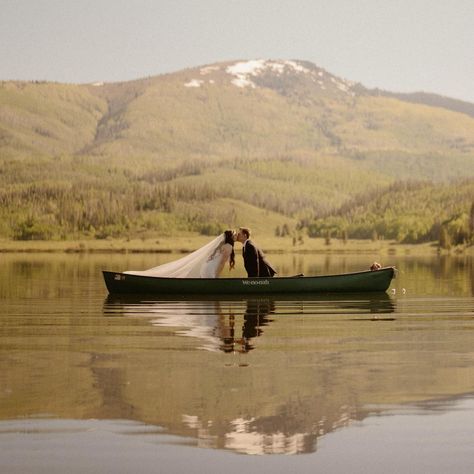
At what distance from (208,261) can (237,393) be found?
2235 cm

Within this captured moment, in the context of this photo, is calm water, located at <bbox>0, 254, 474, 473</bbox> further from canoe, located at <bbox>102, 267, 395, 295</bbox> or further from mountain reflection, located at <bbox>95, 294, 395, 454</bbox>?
canoe, located at <bbox>102, 267, 395, 295</bbox>

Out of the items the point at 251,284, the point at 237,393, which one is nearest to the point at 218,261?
the point at 251,284

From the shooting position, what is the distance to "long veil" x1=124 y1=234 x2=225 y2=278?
126 ft

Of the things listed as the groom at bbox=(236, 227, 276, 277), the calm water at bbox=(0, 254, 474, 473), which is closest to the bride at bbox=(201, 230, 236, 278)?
the groom at bbox=(236, 227, 276, 277)

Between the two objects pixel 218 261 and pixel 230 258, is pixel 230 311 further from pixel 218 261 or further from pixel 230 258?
pixel 218 261

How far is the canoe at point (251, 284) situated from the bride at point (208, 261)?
578mm

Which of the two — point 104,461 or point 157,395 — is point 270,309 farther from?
point 104,461

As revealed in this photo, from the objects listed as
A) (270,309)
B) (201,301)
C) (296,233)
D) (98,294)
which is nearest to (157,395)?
(270,309)

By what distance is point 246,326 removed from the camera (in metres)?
27.5

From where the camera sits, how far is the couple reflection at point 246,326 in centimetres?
2266

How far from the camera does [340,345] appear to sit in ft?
74.4

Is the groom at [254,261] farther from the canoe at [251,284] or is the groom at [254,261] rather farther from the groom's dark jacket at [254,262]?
the canoe at [251,284]

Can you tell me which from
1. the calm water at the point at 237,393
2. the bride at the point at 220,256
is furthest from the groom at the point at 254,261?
the calm water at the point at 237,393

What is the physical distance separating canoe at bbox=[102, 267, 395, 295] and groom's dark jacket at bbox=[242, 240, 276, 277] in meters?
0.74
